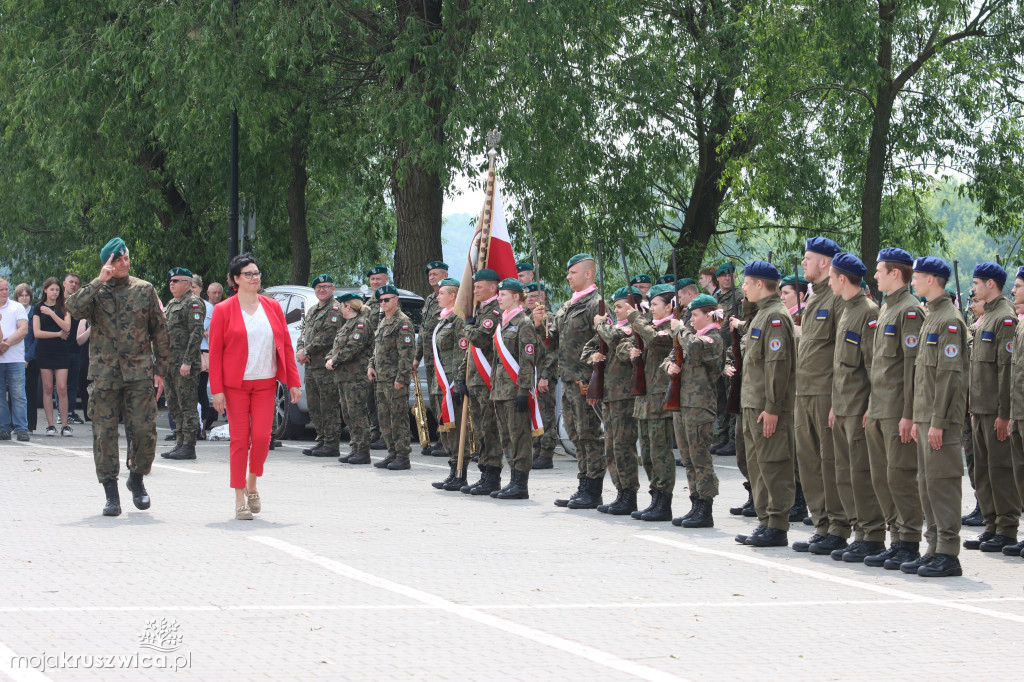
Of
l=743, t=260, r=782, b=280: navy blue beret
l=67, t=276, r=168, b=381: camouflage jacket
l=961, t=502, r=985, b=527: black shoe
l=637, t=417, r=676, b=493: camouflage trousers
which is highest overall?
l=743, t=260, r=782, b=280: navy blue beret

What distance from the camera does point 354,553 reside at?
9031mm

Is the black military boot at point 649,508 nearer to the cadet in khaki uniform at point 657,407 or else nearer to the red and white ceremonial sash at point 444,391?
the cadet in khaki uniform at point 657,407

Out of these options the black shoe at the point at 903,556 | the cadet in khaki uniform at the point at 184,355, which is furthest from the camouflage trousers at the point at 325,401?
the black shoe at the point at 903,556

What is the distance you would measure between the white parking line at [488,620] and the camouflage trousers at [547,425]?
21.8 ft

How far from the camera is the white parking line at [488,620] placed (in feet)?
19.6

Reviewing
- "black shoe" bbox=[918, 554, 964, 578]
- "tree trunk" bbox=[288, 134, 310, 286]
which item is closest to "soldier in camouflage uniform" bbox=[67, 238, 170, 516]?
"black shoe" bbox=[918, 554, 964, 578]

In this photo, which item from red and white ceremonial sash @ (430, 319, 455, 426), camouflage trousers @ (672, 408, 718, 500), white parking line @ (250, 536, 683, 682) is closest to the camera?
white parking line @ (250, 536, 683, 682)

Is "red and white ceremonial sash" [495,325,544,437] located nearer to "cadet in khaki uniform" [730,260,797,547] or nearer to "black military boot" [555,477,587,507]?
"black military boot" [555,477,587,507]

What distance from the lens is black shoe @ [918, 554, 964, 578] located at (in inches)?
336

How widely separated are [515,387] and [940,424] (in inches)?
176

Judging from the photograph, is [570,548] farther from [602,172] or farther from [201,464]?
[602,172]

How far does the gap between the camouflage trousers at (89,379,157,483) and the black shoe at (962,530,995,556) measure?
6.37 metres

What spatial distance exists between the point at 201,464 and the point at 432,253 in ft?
25.5

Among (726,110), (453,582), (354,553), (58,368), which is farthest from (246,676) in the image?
(726,110)
